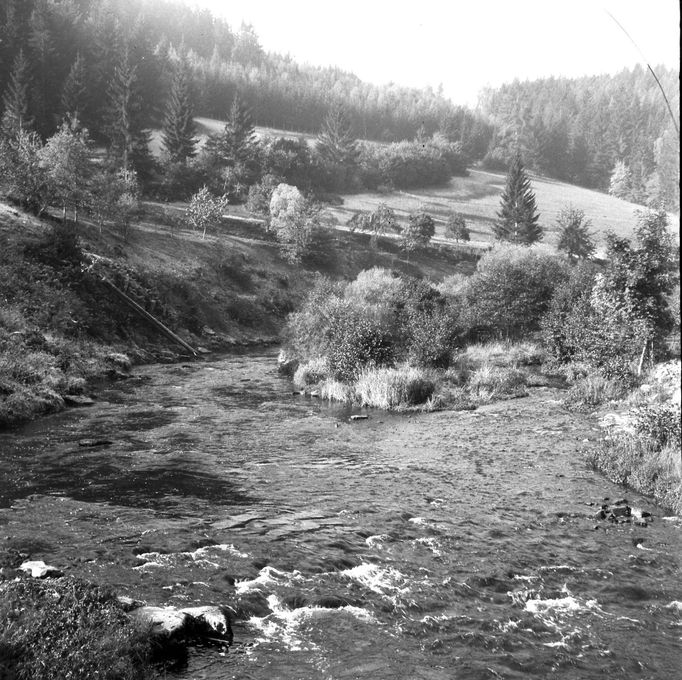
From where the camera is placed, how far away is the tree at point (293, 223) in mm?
73688

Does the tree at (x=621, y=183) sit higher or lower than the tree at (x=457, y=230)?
higher

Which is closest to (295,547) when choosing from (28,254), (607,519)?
(607,519)

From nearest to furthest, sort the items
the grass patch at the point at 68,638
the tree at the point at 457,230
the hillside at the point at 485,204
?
the grass patch at the point at 68,638 → the tree at the point at 457,230 → the hillside at the point at 485,204

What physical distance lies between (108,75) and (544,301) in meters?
86.5

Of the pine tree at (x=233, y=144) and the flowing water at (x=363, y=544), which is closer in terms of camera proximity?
the flowing water at (x=363, y=544)

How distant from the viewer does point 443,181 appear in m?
127

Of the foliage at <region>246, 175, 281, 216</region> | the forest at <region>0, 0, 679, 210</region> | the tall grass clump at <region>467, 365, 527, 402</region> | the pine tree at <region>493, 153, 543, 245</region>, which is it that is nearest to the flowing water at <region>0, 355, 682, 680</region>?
the tall grass clump at <region>467, 365, 527, 402</region>

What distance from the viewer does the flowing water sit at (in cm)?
787

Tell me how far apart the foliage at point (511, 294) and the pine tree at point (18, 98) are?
60925mm

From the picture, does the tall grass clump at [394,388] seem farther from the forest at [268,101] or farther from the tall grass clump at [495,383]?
the forest at [268,101]

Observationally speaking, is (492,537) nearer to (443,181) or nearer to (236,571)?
(236,571)

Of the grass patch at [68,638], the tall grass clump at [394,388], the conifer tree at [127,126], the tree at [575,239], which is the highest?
the conifer tree at [127,126]

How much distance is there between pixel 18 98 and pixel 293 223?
132 feet

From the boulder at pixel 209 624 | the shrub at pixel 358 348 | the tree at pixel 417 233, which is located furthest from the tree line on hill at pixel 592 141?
the boulder at pixel 209 624
